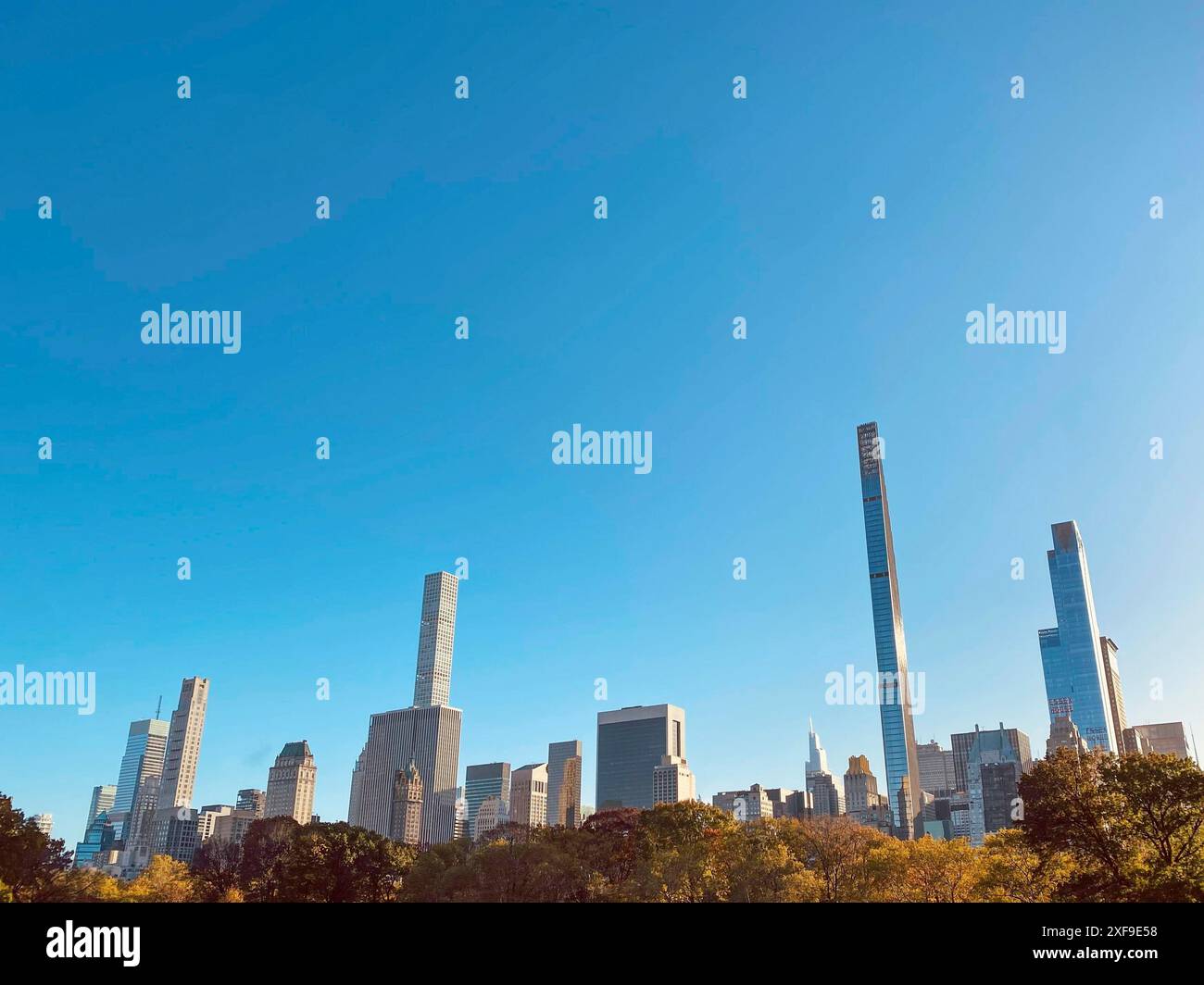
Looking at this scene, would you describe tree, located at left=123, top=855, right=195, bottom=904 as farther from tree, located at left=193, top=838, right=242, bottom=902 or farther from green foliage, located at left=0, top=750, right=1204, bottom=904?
tree, located at left=193, top=838, right=242, bottom=902

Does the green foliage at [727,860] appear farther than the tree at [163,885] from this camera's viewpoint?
No

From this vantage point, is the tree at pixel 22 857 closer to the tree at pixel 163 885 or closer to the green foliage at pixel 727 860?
the green foliage at pixel 727 860

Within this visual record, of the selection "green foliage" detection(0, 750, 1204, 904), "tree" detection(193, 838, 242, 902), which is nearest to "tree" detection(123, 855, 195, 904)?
"green foliage" detection(0, 750, 1204, 904)

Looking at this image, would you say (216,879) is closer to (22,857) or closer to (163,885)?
(163,885)

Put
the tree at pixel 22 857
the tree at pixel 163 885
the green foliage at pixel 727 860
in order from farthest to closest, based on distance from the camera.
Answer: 1. the tree at pixel 163 885
2. the tree at pixel 22 857
3. the green foliage at pixel 727 860

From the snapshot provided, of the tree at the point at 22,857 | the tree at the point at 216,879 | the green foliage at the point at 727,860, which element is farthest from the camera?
the tree at the point at 216,879

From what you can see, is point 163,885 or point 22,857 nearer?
point 22,857

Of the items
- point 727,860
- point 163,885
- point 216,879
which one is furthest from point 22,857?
point 727,860

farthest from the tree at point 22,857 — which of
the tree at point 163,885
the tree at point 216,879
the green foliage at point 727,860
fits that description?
the tree at point 216,879

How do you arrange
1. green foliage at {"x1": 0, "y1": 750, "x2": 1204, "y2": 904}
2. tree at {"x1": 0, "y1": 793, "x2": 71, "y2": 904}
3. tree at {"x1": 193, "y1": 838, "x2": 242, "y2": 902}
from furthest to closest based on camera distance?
tree at {"x1": 193, "y1": 838, "x2": 242, "y2": 902} < tree at {"x1": 0, "y1": 793, "x2": 71, "y2": 904} < green foliage at {"x1": 0, "y1": 750, "x2": 1204, "y2": 904}
